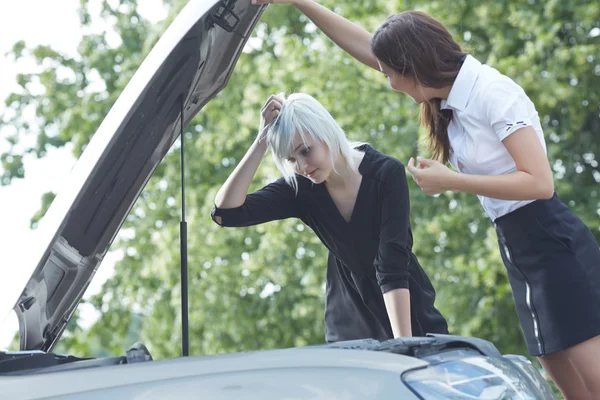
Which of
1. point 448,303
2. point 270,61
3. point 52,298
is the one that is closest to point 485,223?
point 448,303

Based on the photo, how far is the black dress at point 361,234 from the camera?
3057 millimetres

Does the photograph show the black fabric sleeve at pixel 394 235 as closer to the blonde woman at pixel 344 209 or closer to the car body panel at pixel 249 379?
the blonde woman at pixel 344 209

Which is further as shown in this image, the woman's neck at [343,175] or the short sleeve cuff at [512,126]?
the woman's neck at [343,175]

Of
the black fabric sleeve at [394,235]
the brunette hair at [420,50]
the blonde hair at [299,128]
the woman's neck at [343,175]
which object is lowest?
the black fabric sleeve at [394,235]

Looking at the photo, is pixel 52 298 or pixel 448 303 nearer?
pixel 52 298

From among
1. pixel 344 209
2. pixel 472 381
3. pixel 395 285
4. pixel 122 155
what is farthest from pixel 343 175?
pixel 472 381

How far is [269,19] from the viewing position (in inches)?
619

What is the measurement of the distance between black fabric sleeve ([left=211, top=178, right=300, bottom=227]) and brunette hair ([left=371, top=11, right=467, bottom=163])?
0.73 metres

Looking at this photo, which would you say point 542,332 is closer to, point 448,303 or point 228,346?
point 448,303

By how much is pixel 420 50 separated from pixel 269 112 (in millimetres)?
680

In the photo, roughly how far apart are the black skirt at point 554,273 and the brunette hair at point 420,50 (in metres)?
0.42

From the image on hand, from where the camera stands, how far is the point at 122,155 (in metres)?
2.20

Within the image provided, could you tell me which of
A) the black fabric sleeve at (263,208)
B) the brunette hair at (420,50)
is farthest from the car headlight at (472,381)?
the black fabric sleeve at (263,208)

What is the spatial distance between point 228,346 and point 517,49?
6.82 meters
